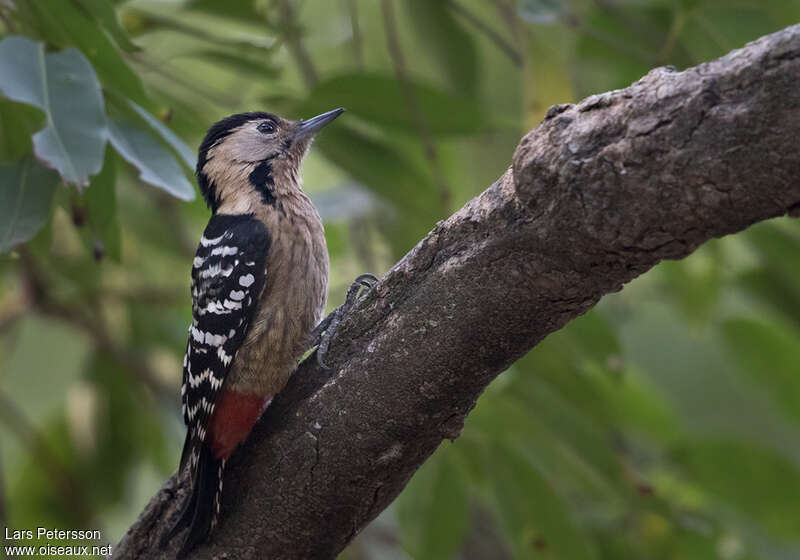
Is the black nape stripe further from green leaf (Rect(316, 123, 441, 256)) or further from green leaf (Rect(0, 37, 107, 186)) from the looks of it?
green leaf (Rect(0, 37, 107, 186))

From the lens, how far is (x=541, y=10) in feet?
10.3

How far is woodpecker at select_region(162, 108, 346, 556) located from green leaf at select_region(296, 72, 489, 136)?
0.11m

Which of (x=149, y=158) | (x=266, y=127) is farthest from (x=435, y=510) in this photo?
(x=149, y=158)

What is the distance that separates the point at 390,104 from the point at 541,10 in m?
0.75

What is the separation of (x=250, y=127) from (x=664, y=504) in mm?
2297

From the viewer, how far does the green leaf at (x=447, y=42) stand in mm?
3959

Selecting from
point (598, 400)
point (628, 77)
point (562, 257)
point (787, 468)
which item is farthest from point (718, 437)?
point (562, 257)

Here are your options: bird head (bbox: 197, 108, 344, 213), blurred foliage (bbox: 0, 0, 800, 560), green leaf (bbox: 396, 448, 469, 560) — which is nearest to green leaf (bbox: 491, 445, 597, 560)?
blurred foliage (bbox: 0, 0, 800, 560)

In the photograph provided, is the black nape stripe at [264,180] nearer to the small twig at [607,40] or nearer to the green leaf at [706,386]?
the small twig at [607,40]

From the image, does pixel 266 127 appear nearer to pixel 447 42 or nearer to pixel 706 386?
pixel 447 42

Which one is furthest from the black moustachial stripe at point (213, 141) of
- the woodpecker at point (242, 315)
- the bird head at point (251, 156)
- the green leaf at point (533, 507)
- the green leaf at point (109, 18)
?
the green leaf at point (533, 507)

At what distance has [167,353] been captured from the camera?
17.5 feet

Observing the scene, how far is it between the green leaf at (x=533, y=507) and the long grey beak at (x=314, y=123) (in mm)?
1396

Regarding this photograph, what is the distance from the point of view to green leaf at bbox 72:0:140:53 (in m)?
2.72
